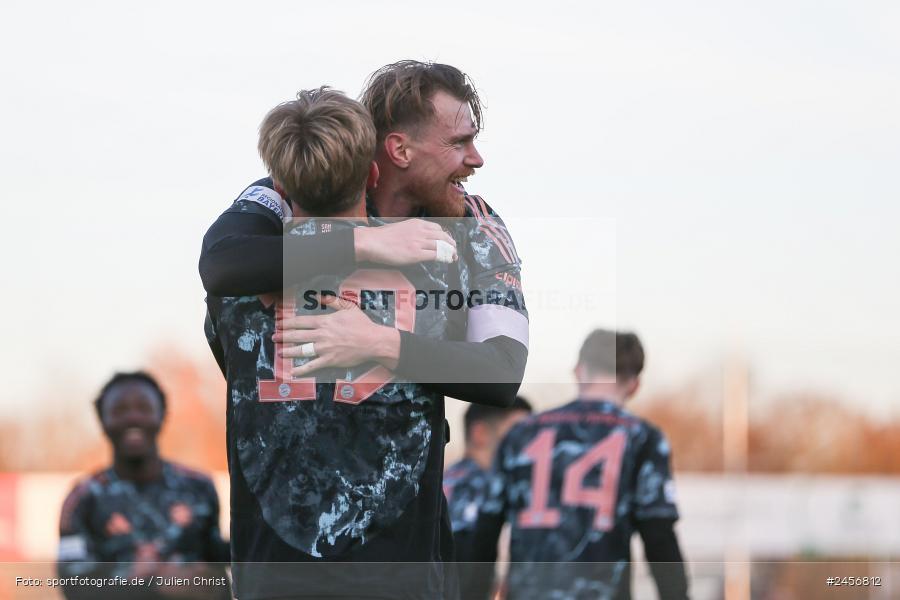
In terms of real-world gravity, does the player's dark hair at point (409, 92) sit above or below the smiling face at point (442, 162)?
above

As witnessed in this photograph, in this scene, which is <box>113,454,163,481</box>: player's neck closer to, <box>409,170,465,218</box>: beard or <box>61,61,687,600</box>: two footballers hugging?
<box>61,61,687,600</box>: two footballers hugging

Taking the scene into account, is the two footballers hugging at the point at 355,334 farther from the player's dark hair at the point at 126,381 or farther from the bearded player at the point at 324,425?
the player's dark hair at the point at 126,381

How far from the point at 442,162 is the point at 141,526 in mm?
3253

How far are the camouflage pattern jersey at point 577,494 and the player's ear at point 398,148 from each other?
8.27ft

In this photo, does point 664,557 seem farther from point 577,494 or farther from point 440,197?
point 440,197

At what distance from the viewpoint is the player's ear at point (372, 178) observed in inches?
103

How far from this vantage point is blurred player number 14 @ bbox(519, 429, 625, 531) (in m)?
4.91

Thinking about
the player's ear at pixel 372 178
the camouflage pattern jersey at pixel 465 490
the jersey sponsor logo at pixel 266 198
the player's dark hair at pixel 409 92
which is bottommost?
the camouflage pattern jersey at pixel 465 490

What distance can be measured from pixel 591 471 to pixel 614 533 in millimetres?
276

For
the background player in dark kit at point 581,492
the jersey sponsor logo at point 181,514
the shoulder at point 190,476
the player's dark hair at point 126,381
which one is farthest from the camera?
the player's dark hair at point 126,381

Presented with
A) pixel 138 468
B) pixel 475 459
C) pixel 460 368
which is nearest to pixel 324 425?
pixel 460 368

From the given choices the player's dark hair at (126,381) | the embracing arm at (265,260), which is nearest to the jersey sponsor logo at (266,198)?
the embracing arm at (265,260)

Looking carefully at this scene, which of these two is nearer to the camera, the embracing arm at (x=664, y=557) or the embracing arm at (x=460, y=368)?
the embracing arm at (x=460, y=368)

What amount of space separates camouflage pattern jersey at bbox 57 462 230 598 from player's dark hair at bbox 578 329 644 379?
72.4 inches
